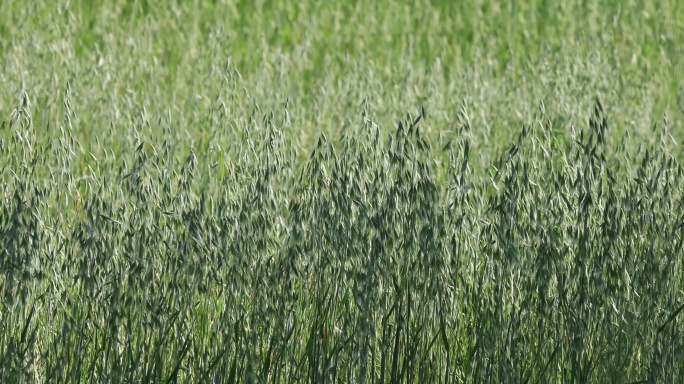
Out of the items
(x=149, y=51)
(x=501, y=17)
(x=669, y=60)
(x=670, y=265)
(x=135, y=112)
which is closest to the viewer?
(x=670, y=265)

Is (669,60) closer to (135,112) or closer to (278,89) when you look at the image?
(278,89)

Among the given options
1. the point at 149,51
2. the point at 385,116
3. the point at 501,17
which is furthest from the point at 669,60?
the point at 149,51

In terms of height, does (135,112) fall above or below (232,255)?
below

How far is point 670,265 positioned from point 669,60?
340 centimetres

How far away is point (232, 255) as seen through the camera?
8.50ft

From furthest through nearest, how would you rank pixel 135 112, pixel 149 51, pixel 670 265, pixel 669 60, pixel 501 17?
pixel 501 17 < pixel 669 60 < pixel 149 51 < pixel 135 112 < pixel 670 265

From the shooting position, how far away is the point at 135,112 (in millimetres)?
4512

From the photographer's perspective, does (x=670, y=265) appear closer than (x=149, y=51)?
Yes

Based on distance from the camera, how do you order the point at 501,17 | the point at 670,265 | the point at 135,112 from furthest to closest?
the point at 501,17 → the point at 135,112 → the point at 670,265

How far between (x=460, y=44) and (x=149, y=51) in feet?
5.97

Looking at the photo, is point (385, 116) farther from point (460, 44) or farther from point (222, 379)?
point (222, 379)

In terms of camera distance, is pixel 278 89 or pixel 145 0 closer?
pixel 278 89

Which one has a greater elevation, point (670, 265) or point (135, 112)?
point (670, 265)

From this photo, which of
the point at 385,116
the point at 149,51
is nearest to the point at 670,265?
the point at 385,116
